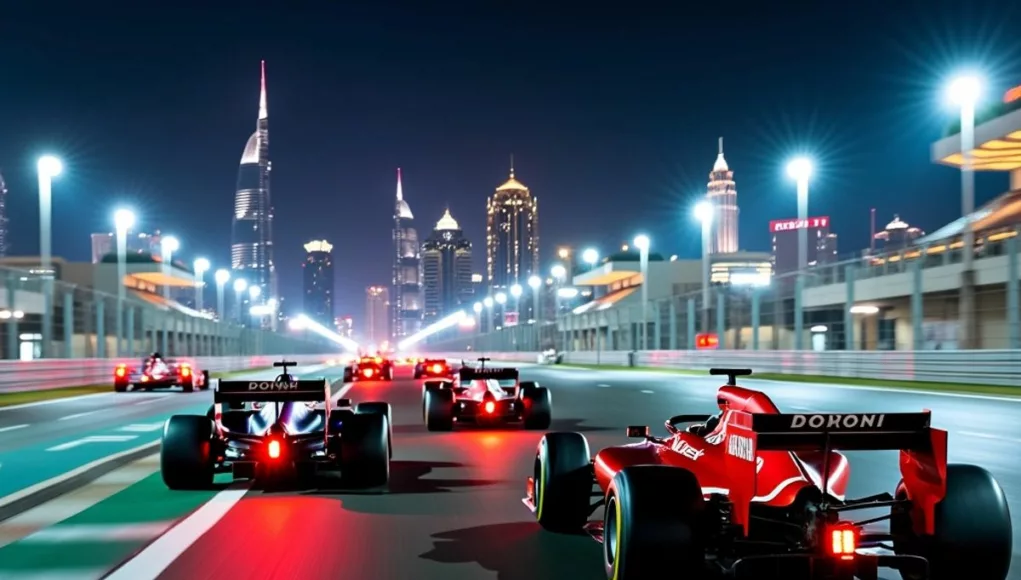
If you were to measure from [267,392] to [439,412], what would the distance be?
8574 millimetres

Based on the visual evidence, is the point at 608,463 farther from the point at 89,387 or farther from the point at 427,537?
the point at 89,387

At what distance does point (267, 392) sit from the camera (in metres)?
11.3

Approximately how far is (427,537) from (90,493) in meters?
4.70

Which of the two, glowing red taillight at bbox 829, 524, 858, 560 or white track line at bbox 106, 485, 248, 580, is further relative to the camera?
white track line at bbox 106, 485, 248, 580

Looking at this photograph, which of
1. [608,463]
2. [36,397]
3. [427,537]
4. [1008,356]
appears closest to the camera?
[608,463]

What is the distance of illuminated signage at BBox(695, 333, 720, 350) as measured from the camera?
5223 cm

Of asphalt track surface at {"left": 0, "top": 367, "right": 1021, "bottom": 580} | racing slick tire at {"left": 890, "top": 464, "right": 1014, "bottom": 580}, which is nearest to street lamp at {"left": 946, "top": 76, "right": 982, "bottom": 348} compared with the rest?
asphalt track surface at {"left": 0, "top": 367, "right": 1021, "bottom": 580}

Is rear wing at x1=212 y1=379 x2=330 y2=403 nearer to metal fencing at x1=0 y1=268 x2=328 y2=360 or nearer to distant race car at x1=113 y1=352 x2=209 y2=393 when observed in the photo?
metal fencing at x1=0 y1=268 x2=328 y2=360

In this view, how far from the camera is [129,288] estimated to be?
414ft

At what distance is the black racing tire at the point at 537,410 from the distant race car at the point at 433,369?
25057 millimetres

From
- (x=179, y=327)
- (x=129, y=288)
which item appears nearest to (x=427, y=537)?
(x=179, y=327)

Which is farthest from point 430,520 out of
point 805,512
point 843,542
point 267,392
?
point 843,542

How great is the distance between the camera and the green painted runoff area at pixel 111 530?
7602 millimetres

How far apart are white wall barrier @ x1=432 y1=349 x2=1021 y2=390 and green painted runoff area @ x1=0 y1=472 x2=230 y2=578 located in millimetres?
22100
